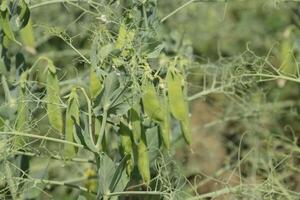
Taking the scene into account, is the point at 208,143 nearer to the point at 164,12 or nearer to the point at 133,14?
the point at 164,12

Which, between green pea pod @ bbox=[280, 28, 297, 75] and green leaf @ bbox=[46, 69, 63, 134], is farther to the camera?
green pea pod @ bbox=[280, 28, 297, 75]

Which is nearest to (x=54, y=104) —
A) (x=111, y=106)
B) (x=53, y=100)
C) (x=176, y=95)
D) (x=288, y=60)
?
(x=53, y=100)

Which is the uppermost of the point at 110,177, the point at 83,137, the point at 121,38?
the point at 121,38

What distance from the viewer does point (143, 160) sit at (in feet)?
5.33

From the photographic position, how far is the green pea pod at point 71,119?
1546mm

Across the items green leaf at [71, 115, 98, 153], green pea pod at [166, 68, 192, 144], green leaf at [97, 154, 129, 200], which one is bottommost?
green leaf at [97, 154, 129, 200]

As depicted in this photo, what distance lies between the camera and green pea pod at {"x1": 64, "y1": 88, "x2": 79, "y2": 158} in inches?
60.9

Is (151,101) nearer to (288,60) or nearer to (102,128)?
(102,128)

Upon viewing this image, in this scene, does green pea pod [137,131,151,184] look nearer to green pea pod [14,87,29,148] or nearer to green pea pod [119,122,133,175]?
green pea pod [119,122,133,175]

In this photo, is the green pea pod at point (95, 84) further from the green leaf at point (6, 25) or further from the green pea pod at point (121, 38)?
the green leaf at point (6, 25)

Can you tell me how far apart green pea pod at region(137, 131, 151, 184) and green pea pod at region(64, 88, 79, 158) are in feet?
0.45

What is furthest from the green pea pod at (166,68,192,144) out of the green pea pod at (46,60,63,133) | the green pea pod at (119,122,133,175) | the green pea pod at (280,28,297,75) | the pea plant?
the green pea pod at (280,28,297,75)

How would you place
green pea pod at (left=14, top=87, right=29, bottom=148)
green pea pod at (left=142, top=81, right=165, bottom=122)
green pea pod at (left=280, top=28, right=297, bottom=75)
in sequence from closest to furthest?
green pea pod at (left=142, top=81, right=165, bottom=122)
green pea pod at (left=14, top=87, right=29, bottom=148)
green pea pod at (left=280, top=28, right=297, bottom=75)

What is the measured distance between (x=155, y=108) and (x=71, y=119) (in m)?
0.17
